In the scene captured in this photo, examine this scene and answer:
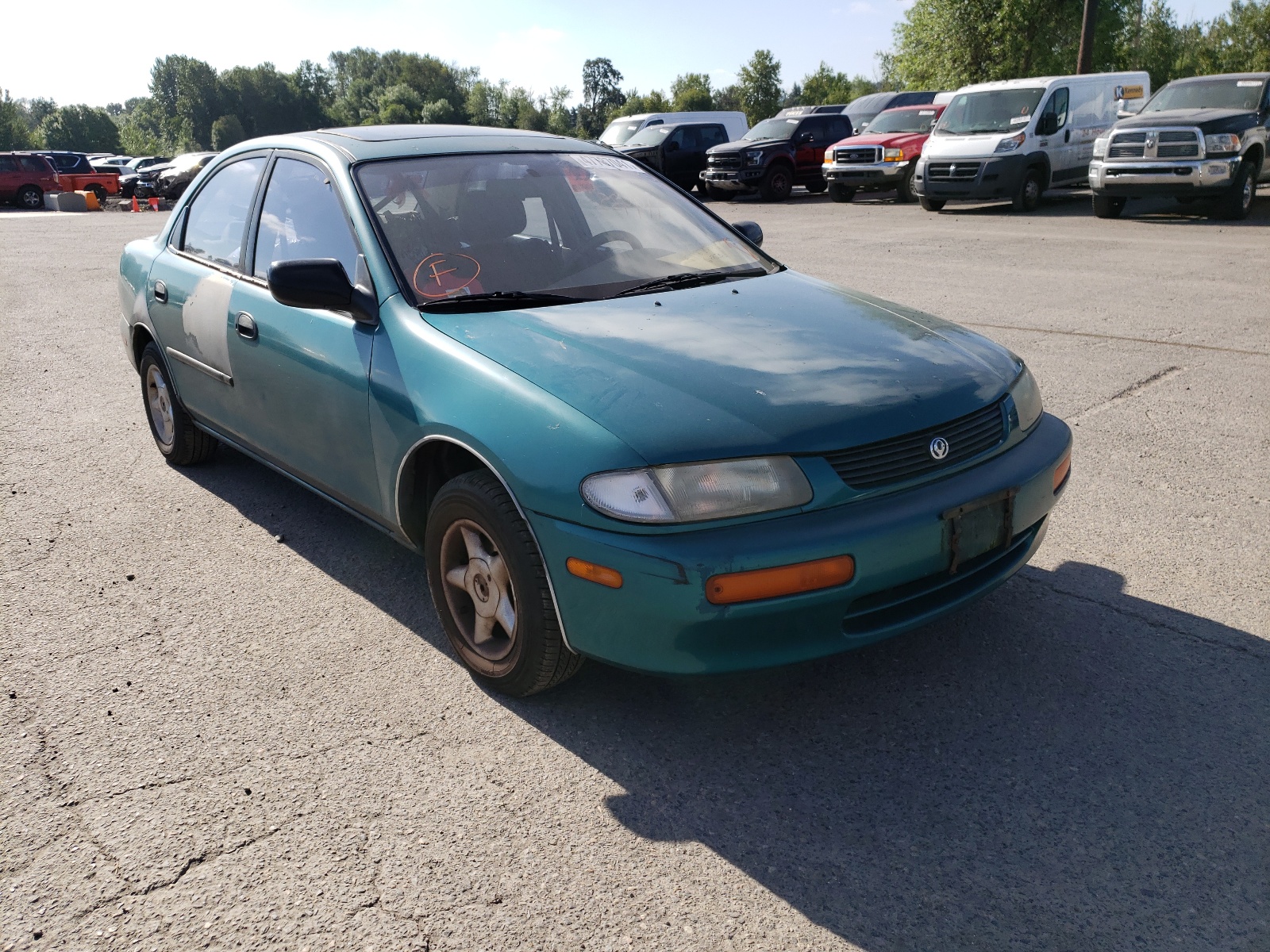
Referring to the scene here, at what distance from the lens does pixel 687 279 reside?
12.1 feet

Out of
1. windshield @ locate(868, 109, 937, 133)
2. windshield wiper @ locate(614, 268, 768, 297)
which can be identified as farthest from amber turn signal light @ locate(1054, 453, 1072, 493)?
windshield @ locate(868, 109, 937, 133)

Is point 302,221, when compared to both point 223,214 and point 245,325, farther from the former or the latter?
point 223,214

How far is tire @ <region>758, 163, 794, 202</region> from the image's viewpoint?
2255 centimetres

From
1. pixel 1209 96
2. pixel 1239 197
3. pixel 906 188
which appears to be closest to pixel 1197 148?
pixel 1239 197

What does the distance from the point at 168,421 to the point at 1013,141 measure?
1500 cm

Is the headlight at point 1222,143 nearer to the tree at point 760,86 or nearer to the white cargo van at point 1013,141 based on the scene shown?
the white cargo van at point 1013,141

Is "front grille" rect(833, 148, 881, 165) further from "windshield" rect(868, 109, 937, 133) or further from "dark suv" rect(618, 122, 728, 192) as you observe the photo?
"dark suv" rect(618, 122, 728, 192)

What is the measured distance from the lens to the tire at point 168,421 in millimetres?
4996

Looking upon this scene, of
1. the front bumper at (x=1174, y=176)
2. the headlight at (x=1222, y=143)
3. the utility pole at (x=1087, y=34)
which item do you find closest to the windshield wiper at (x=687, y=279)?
the front bumper at (x=1174, y=176)

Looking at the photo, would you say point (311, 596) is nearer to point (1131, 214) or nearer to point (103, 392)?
point (103, 392)

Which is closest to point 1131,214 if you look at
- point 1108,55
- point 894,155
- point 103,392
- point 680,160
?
point 894,155

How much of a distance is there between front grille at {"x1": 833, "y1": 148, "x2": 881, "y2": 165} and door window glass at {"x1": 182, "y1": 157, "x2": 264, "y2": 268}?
56.9 feet

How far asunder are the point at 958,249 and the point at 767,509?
11.3 metres

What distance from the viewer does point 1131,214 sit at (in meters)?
16.3
